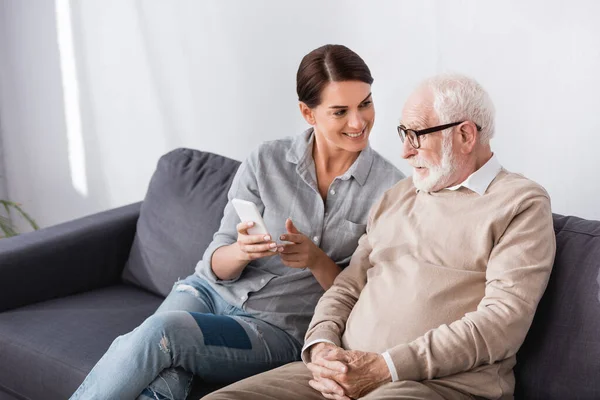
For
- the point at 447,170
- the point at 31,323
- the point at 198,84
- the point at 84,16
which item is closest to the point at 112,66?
the point at 84,16

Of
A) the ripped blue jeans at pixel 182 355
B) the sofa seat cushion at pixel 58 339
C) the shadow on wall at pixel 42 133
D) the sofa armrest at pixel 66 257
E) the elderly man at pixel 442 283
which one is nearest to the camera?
the elderly man at pixel 442 283

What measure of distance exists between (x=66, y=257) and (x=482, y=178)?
1461 mm

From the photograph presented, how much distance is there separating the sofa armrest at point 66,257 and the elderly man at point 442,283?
106cm

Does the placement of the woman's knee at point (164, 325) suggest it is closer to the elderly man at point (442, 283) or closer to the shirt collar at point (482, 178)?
the elderly man at point (442, 283)

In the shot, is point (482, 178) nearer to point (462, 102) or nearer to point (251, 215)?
point (462, 102)

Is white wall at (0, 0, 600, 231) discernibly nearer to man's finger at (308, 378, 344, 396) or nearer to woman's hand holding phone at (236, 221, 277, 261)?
woman's hand holding phone at (236, 221, 277, 261)

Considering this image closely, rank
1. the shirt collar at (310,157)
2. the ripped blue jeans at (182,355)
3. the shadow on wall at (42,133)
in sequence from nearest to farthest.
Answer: the ripped blue jeans at (182,355), the shirt collar at (310,157), the shadow on wall at (42,133)

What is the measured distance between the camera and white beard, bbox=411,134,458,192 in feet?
6.73

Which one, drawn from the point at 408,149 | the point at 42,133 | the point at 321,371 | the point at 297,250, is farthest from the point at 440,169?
the point at 42,133

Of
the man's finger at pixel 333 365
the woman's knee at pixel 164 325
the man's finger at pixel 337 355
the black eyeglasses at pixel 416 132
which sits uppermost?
the black eyeglasses at pixel 416 132

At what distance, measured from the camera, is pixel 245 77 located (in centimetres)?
321

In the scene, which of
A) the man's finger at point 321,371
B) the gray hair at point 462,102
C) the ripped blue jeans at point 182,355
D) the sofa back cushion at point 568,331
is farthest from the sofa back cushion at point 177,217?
the sofa back cushion at point 568,331

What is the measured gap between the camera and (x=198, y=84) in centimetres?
338

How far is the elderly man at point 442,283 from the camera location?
1.92 metres
